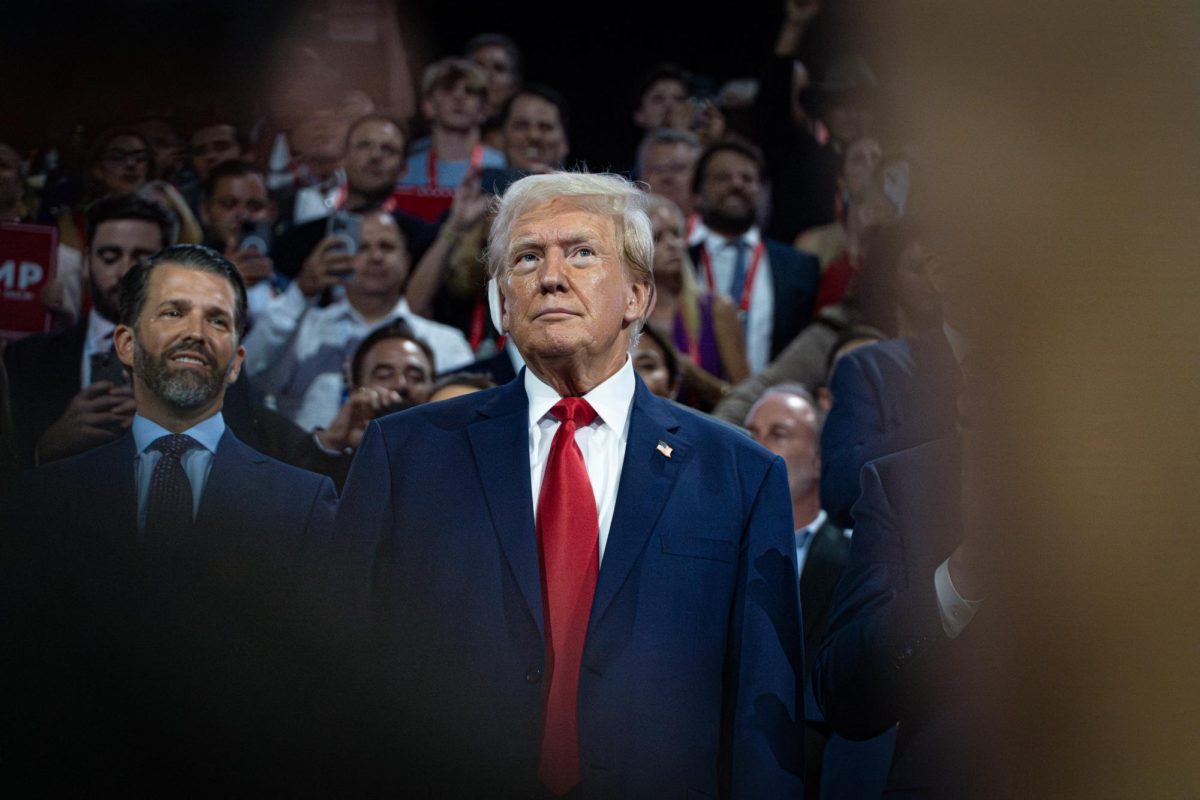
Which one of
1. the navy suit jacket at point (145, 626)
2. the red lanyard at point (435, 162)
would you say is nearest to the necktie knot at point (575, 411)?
the navy suit jacket at point (145, 626)

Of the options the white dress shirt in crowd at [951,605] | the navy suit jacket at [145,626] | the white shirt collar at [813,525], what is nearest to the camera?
the white dress shirt in crowd at [951,605]

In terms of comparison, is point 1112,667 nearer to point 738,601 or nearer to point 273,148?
point 738,601

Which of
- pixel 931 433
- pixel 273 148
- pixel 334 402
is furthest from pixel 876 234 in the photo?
pixel 273 148

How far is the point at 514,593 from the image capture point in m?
1.83

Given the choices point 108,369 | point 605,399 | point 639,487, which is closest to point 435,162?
point 108,369

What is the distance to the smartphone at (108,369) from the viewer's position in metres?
3.00

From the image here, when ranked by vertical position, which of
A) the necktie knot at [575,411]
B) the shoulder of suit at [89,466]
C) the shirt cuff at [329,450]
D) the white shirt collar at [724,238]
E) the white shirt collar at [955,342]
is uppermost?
the white shirt collar at [724,238]

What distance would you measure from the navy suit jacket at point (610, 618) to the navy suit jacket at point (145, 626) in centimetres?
44

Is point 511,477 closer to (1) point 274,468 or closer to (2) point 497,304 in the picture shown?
(2) point 497,304

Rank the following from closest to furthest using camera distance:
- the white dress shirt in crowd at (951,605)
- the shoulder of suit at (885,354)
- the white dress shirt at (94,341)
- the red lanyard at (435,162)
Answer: the white dress shirt in crowd at (951,605) < the shoulder of suit at (885,354) < the white dress shirt at (94,341) < the red lanyard at (435,162)

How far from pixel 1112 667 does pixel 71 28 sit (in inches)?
114

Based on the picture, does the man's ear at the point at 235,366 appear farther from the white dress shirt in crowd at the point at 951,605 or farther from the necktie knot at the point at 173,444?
the white dress shirt in crowd at the point at 951,605

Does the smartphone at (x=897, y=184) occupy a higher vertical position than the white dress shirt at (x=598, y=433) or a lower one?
higher

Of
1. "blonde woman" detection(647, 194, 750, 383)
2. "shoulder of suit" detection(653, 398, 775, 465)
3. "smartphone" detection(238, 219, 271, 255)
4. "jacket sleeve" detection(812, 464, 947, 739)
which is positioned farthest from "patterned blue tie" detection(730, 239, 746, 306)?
"shoulder of suit" detection(653, 398, 775, 465)
